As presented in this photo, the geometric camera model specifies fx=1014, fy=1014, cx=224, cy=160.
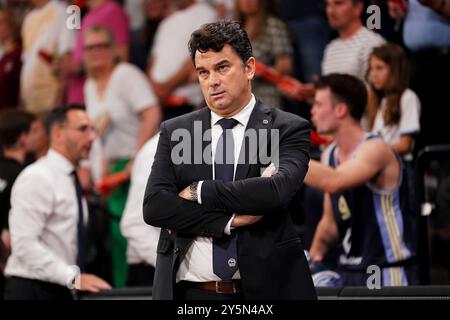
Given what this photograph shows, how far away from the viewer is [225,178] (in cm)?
384

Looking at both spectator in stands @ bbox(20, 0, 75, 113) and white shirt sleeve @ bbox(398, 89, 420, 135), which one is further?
spectator in stands @ bbox(20, 0, 75, 113)

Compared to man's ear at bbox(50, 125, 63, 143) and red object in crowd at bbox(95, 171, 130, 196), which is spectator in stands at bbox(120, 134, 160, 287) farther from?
red object in crowd at bbox(95, 171, 130, 196)

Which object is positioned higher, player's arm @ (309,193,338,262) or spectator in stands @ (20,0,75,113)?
spectator in stands @ (20,0,75,113)

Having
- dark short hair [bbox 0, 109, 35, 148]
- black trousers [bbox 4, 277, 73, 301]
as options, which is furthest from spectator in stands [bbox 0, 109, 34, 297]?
black trousers [bbox 4, 277, 73, 301]

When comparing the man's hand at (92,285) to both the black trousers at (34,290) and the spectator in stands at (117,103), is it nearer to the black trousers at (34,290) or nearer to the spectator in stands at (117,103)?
the black trousers at (34,290)

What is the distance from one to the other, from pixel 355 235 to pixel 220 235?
1879 mm

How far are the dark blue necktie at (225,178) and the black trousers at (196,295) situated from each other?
70 millimetres

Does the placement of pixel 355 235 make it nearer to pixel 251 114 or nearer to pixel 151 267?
pixel 151 267

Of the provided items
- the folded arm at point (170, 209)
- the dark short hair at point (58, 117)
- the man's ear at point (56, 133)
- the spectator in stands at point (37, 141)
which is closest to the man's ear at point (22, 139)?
the spectator in stands at point (37, 141)

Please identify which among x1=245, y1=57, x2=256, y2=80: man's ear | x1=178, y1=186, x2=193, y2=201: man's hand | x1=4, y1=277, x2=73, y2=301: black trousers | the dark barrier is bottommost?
x1=4, y1=277, x2=73, y2=301: black trousers

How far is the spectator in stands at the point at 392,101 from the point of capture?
6008 mm

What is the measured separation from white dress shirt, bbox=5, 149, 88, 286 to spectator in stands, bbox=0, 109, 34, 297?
1.69ft

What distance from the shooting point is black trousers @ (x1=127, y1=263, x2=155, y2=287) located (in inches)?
242

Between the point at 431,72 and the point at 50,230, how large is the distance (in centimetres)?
273
